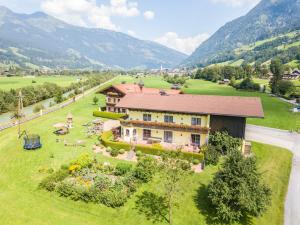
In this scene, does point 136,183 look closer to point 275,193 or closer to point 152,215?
point 152,215

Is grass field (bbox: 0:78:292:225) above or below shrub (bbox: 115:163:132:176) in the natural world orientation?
below

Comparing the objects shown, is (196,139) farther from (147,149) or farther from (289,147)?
(289,147)

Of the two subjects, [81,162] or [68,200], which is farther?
[81,162]

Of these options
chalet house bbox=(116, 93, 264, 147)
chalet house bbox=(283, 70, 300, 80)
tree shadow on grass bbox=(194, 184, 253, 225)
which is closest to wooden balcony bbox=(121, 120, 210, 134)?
chalet house bbox=(116, 93, 264, 147)

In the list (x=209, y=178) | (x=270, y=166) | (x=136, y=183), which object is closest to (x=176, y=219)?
(x=136, y=183)

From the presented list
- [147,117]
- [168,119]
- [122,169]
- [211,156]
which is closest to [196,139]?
[211,156]

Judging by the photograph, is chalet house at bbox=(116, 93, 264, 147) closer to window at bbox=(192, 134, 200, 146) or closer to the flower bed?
window at bbox=(192, 134, 200, 146)

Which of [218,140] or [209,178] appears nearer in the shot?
[209,178]
